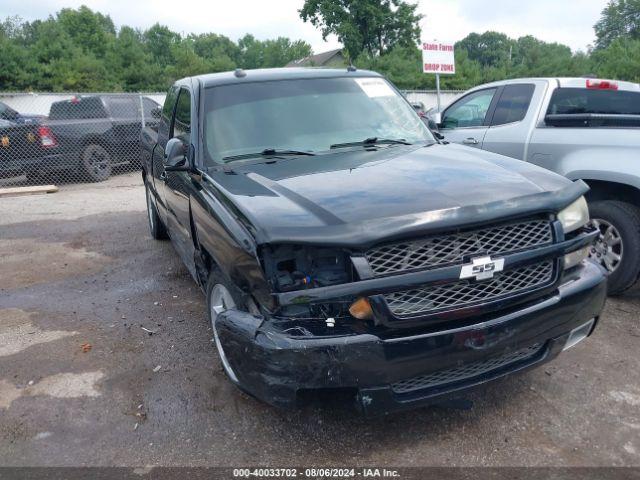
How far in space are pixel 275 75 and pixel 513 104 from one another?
266cm

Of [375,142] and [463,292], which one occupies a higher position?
[375,142]

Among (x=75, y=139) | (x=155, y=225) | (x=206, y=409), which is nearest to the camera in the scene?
(x=206, y=409)

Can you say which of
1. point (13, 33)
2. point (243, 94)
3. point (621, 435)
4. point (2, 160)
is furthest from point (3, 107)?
point (13, 33)

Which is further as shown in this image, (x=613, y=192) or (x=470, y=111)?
(x=470, y=111)

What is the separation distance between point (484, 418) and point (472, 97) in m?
4.18

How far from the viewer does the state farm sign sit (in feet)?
38.9

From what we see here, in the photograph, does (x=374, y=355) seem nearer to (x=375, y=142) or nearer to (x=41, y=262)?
(x=375, y=142)

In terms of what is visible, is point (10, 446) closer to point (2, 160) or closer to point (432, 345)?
point (432, 345)

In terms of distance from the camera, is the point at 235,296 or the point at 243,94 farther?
the point at 243,94

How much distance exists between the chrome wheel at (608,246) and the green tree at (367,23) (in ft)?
131

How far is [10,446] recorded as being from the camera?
289cm

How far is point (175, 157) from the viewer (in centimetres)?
373

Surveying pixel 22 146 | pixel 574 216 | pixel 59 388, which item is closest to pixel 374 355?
pixel 574 216

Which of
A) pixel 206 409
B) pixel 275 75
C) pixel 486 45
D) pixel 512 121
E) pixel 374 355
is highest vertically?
pixel 486 45
